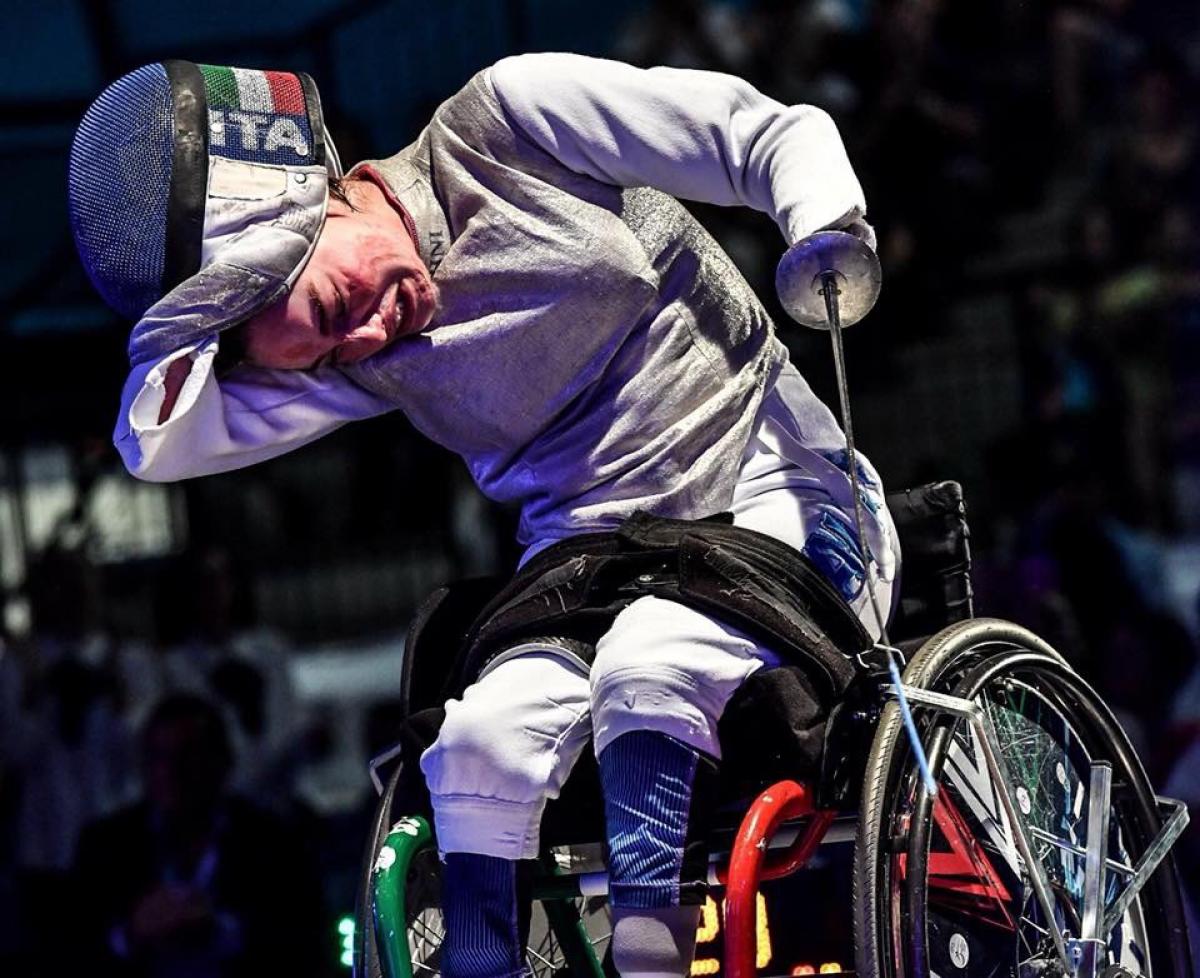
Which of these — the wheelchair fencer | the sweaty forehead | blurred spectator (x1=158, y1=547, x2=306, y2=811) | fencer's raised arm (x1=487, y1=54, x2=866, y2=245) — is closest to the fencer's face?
the sweaty forehead

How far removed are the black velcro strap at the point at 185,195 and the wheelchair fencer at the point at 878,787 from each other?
477mm

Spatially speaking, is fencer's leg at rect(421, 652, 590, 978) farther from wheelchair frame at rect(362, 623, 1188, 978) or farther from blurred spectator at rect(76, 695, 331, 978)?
blurred spectator at rect(76, 695, 331, 978)

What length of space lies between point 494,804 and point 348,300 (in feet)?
1.80

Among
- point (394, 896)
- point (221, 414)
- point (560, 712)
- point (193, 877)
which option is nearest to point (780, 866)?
point (560, 712)

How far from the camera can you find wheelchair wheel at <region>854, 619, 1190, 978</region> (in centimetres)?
183

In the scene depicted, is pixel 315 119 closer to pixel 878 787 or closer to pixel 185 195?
pixel 185 195

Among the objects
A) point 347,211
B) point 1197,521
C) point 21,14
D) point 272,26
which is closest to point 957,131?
point 1197,521

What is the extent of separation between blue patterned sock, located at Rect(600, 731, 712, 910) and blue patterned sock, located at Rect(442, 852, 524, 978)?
0.11m

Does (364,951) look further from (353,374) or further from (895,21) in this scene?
(895,21)

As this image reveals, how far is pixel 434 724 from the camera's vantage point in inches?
83.2

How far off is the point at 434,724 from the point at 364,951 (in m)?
0.24

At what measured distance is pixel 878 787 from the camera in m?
1.85

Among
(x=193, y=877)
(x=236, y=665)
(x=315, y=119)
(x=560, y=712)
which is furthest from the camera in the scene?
(x=236, y=665)

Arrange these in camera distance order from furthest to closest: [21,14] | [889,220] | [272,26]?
[889,220]
[272,26]
[21,14]
